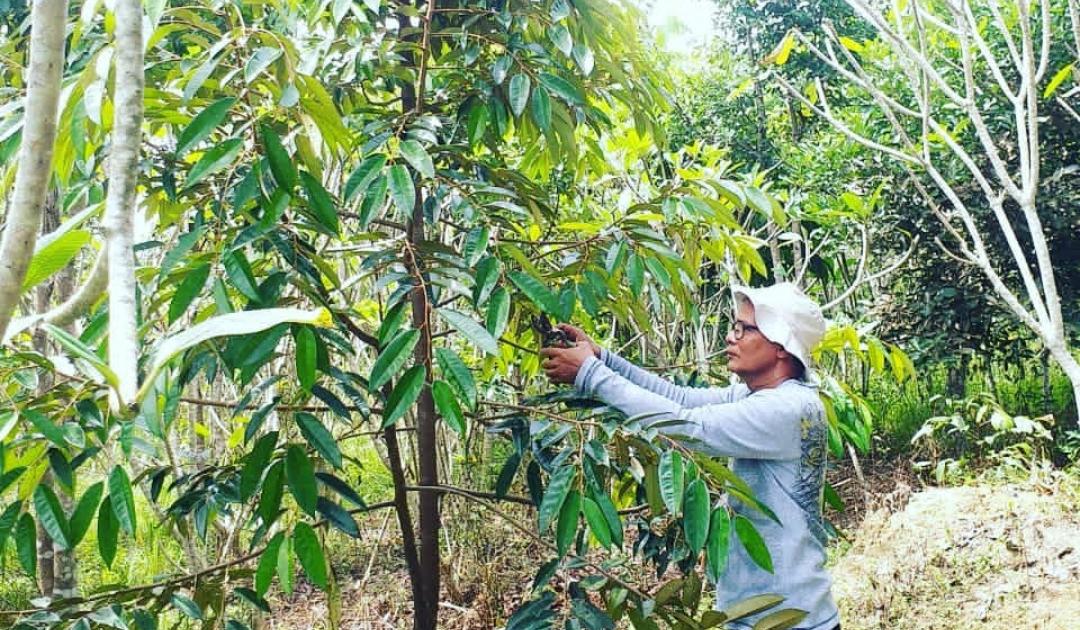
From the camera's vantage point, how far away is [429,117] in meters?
1.31

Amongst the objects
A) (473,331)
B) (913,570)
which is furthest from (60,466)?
(913,570)

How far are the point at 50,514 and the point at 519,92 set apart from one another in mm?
919

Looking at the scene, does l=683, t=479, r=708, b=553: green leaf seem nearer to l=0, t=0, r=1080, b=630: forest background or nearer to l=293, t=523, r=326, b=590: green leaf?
l=0, t=0, r=1080, b=630: forest background

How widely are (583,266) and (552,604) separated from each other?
0.60 m

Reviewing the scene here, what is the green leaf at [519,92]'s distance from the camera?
1.35 metres

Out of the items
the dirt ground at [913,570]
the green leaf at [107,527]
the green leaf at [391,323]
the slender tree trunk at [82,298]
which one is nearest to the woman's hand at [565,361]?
the green leaf at [391,323]

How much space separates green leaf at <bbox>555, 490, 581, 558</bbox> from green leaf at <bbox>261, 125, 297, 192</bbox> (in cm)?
57

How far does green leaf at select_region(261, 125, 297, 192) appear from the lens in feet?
3.33

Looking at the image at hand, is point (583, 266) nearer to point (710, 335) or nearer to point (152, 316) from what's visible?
point (152, 316)

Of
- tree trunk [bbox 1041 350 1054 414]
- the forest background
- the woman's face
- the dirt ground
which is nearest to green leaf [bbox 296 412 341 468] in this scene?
the forest background

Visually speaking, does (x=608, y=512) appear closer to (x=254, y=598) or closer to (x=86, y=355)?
(x=254, y=598)

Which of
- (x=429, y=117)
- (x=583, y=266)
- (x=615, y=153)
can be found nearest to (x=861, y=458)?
(x=615, y=153)

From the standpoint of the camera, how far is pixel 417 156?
45.4 inches

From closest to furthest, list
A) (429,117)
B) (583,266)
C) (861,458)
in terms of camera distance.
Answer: (429,117) < (583,266) < (861,458)
